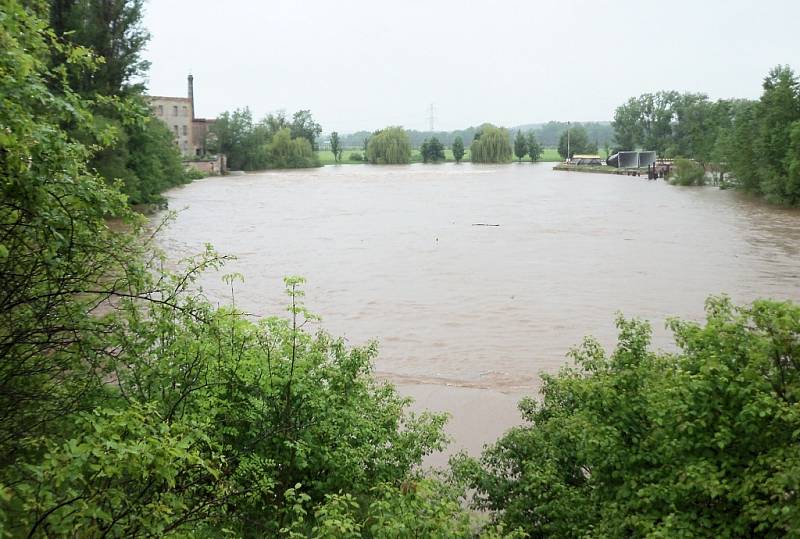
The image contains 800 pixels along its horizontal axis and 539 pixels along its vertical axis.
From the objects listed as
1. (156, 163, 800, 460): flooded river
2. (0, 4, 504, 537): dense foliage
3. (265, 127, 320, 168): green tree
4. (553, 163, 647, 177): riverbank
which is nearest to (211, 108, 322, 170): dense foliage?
(265, 127, 320, 168): green tree

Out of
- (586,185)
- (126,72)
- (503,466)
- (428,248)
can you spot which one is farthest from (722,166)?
(503,466)

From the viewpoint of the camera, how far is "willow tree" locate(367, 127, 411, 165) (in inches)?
4577

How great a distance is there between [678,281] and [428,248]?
987 centimetres

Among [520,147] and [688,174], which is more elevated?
[520,147]

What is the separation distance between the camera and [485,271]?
23.3 metres

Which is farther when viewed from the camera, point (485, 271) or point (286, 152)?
point (286, 152)

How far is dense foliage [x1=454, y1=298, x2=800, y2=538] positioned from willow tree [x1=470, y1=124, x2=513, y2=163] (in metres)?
116

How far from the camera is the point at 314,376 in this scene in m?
7.22

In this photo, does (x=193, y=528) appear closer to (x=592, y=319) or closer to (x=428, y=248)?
(x=592, y=319)

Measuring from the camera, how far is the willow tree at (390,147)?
116250 millimetres

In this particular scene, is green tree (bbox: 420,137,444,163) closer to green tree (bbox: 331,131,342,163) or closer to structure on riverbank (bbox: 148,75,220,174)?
green tree (bbox: 331,131,342,163)

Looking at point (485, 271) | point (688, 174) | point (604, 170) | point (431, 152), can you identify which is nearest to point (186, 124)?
point (431, 152)

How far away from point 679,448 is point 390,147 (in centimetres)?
11234

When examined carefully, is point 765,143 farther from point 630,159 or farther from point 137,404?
point 630,159
